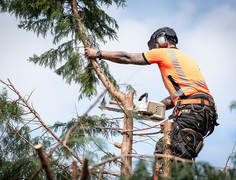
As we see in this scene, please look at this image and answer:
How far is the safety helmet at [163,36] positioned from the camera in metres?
4.40

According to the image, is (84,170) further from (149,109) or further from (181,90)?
(181,90)

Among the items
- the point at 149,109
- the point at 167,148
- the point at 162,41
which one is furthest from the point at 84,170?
the point at 162,41

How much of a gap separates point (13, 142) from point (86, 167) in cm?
292

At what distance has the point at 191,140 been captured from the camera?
3.62 m

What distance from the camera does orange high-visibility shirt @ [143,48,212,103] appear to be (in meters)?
3.94

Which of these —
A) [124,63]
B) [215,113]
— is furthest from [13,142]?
[215,113]

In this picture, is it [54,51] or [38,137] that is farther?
[54,51]

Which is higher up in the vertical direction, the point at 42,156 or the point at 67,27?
the point at 67,27

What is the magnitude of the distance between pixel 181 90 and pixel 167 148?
82cm

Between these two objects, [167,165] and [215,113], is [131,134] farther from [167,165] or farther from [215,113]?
[215,113]

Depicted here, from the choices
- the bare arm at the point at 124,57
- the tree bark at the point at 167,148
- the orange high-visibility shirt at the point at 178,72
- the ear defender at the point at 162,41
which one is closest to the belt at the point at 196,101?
the orange high-visibility shirt at the point at 178,72

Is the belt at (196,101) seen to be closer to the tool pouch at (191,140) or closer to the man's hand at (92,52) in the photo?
the tool pouch at (191,140)

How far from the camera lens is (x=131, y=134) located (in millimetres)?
3941

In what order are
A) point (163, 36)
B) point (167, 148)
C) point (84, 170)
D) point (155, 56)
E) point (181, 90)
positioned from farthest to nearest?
1. point (163, 36)
2. point (155, 56)
3. point (181, 90)
4. point (167, 148)
5. point (84, 170)
